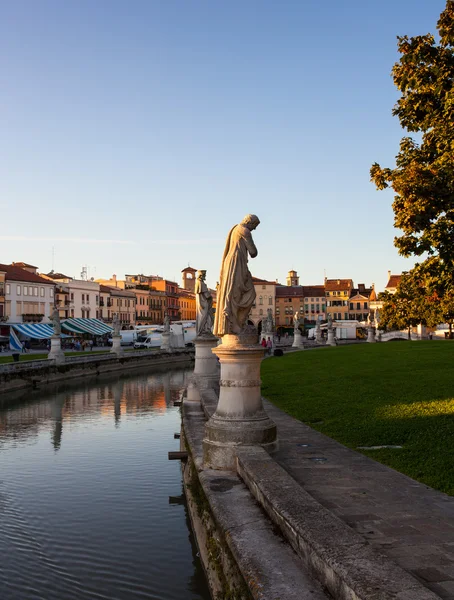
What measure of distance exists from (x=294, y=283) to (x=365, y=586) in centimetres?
13925

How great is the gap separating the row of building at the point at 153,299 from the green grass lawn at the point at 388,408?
6610 centimetres

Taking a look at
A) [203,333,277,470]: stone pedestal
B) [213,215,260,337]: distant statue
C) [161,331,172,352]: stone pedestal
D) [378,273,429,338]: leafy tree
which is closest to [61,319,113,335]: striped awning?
[161,331,172,352]: stone pedestal

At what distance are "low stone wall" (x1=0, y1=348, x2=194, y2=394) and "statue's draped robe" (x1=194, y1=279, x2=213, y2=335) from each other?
16025 mm

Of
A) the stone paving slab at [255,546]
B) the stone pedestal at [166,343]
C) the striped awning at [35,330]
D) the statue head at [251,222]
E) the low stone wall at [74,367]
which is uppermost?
the statue head at [251,222]

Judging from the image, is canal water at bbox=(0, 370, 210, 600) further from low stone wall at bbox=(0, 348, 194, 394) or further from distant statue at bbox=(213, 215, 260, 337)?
low stone wall at bbox=(0, 348, 194, 394)

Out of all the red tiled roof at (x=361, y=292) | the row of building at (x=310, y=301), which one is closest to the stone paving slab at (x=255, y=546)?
the row of building at (x=310, y=301)

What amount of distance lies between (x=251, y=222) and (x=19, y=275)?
257 ft

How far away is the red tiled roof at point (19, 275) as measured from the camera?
79.5 meters

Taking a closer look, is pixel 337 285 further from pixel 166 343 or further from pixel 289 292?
pixel 166 343

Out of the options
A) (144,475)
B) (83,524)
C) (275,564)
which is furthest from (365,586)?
(144,475)

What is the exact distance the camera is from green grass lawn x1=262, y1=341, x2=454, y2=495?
9148 mm

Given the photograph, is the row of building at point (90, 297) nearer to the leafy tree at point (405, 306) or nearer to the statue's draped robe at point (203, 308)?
the statue's draped robe at point (203, 308)

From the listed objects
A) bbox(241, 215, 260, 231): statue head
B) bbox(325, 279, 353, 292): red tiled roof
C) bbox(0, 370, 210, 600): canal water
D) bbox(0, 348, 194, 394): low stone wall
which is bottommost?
bbox(0, 370, 210, 600): canal water

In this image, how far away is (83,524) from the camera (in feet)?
34.4
